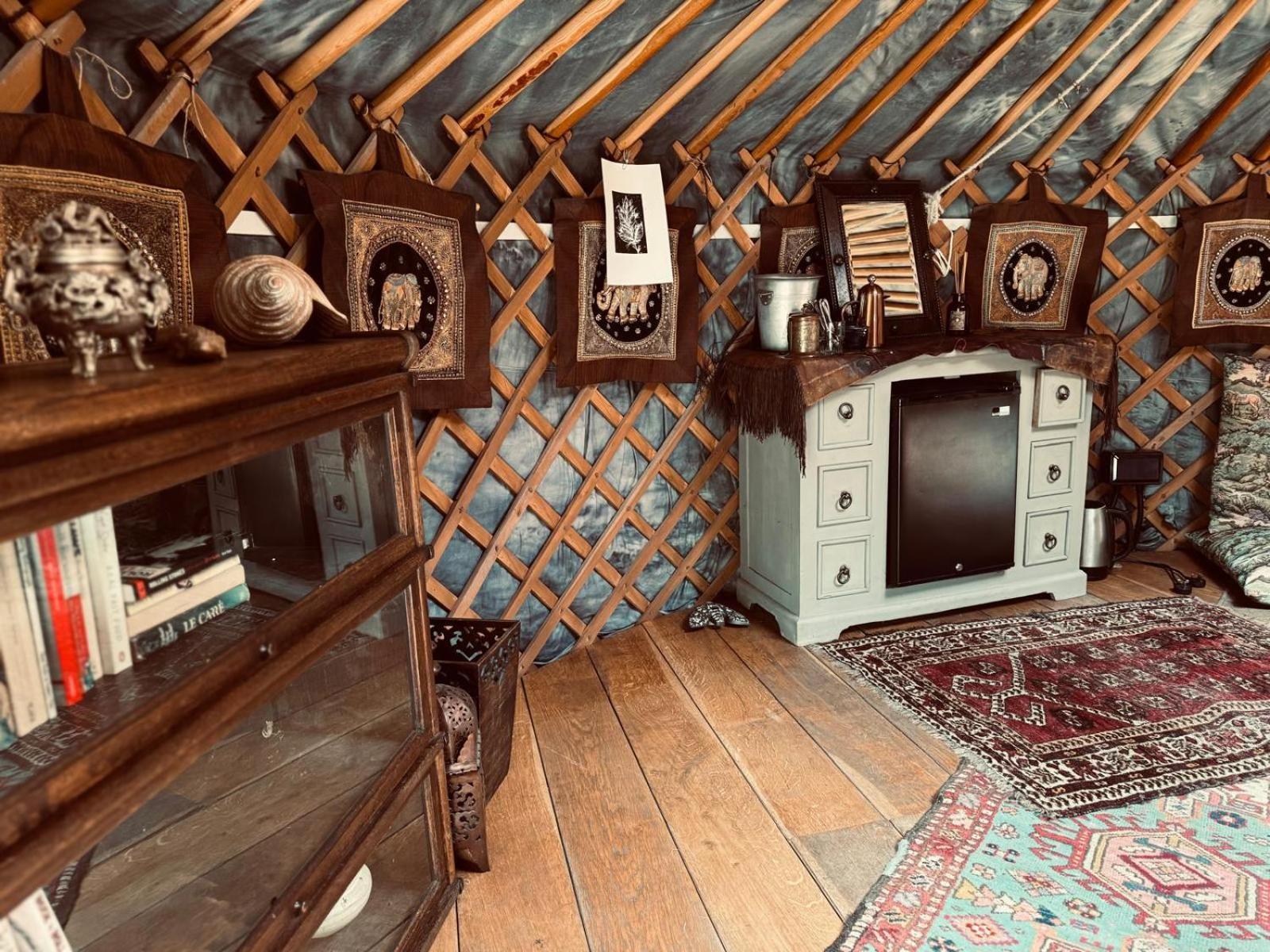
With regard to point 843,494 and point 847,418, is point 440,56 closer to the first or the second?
point 847,418

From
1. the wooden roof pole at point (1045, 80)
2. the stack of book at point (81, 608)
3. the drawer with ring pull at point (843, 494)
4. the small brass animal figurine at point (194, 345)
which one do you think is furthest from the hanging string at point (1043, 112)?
the stack of book at point (81, 608)

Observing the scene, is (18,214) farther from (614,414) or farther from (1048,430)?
(1048,430)

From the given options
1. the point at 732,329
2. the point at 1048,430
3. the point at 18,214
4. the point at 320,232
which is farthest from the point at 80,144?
the point at 1048,430

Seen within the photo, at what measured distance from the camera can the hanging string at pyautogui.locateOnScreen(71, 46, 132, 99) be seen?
1.30m

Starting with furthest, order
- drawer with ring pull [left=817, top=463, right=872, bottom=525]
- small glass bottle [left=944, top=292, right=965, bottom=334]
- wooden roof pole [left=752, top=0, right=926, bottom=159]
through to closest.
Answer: small glass bottle [left=944, top=292, right=965, bottom=334], drawer with ring pull [left=817, top=463, right=872, bottom=525], wooden roof pole [left=752, top=0, right=926, bottom=159]

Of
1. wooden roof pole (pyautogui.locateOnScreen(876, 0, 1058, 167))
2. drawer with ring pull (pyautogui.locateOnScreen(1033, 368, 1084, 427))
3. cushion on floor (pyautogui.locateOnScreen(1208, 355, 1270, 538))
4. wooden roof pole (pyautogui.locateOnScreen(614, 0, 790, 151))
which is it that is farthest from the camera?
cushion on floor (pyautogui.locateOnScreen(1208, 355, 1270, 538))

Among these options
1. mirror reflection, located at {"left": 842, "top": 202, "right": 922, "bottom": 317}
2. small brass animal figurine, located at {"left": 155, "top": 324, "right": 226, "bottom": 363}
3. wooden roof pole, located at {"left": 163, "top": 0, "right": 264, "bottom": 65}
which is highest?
wooden roof pole, located at {"left": 163, "top": 0, "right": 264, "bottom": 65}

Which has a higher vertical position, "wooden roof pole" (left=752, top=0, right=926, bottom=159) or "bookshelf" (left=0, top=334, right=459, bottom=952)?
"wooden roof pole" (left=752, top=0, right=926, bottom=159)

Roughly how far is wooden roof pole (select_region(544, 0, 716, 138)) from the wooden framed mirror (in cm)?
72

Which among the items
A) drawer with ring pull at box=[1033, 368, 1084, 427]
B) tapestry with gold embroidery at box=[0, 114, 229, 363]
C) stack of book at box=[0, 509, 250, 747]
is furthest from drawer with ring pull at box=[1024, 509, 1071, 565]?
stack of book at box=[0, 509, 250, 747]

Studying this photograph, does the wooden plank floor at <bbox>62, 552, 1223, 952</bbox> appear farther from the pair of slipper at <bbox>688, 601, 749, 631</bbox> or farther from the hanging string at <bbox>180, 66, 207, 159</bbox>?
the hanging string at <bbox>180, 66, 207, 159</bbox>

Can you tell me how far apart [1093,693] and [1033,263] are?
Result: 4.65ft

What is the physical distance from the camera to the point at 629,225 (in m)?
2.32

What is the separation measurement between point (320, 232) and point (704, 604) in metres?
1.49
